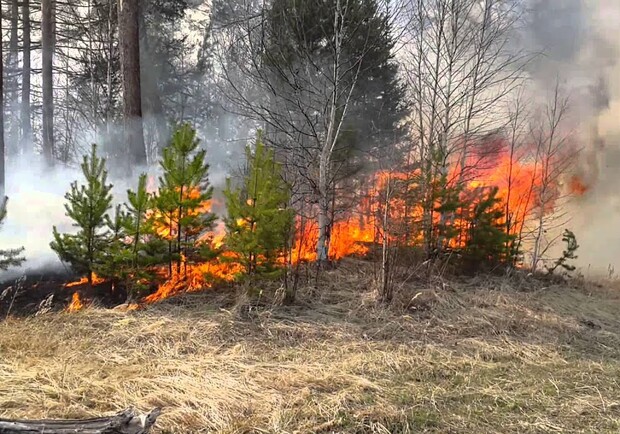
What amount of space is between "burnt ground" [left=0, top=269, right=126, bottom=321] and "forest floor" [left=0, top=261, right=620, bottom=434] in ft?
1.83

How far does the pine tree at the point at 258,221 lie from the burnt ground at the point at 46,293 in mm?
1894

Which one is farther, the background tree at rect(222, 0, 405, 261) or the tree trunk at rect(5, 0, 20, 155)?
the tree trunk at rect(5, 0, 20, 155)

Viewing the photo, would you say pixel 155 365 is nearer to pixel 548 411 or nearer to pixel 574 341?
pixel 548 411

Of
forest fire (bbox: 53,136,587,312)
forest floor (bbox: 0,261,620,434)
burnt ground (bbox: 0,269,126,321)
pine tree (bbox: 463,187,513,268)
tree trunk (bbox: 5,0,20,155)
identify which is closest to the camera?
forest floor (bbox: 0,261,620,434)

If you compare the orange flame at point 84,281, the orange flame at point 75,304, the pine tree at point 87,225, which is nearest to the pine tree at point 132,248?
the pine tree at point 87,225

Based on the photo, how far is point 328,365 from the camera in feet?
14.5

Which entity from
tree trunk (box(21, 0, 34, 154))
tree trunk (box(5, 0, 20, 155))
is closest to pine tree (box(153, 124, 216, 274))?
tree trunk (box(21, 0, 34, 154))

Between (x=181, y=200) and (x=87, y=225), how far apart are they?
1.29 meters

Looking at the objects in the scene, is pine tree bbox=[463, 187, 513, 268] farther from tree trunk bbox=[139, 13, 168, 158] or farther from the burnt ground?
tree trunk bbox=[139, 13, 168, 158]

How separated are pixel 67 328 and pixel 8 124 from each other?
22637 mm

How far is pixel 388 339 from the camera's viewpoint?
213 inches

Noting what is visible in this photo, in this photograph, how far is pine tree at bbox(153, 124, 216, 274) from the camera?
659cm

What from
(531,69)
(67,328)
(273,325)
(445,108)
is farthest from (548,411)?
(531,69)

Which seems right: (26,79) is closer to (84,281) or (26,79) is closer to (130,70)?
(130,70)
